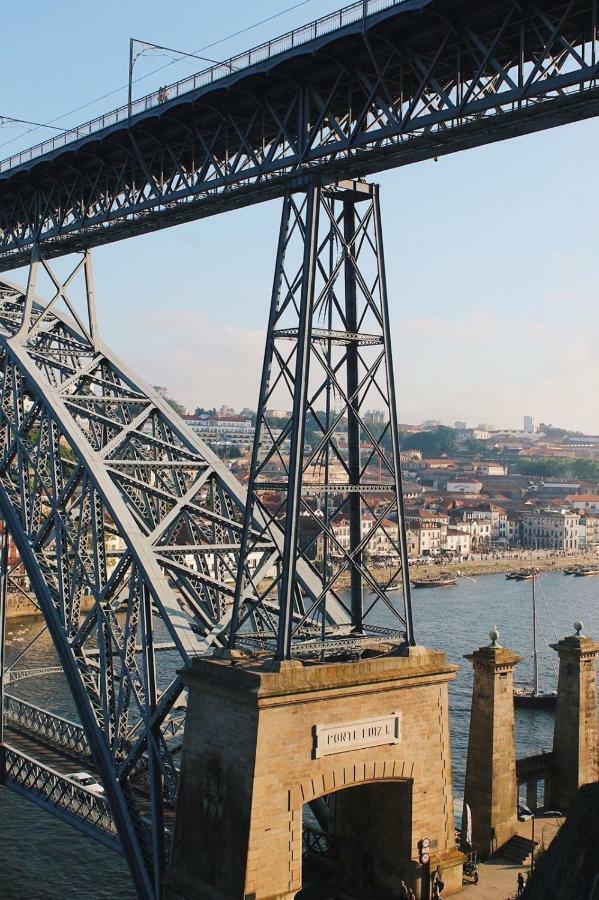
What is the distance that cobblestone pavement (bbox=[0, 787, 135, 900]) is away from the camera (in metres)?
23.4

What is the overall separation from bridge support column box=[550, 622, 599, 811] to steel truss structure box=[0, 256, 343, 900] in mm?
7156

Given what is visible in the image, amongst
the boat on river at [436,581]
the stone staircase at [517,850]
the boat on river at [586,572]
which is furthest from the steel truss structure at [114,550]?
the boat on river at [586,572]

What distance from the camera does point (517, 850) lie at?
69.0 ft

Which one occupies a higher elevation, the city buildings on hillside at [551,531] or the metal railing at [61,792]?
the city buildings on hillside at [551,531]

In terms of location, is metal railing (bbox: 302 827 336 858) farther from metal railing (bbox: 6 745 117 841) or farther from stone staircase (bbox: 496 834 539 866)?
stone staircase (bbox: 496 834 539 866)

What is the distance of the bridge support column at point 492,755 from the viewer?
21.4 metres

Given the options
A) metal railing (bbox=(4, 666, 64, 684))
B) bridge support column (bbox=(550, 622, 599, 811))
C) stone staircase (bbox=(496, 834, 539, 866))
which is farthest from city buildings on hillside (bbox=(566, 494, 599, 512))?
stone staircase (bbox=(496, 834, 539, 866))

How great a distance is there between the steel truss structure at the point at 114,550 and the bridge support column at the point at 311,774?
4.77 feet

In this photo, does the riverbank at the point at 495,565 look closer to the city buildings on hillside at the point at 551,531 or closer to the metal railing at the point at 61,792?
the city buildings on hillside at the point at 551,531

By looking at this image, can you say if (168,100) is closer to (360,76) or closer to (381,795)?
(360,76)

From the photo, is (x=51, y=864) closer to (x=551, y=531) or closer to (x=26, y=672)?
(x=26, y=672)

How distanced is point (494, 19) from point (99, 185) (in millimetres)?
10429

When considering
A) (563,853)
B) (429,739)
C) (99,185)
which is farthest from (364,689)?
(99,185)

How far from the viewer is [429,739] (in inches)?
670
